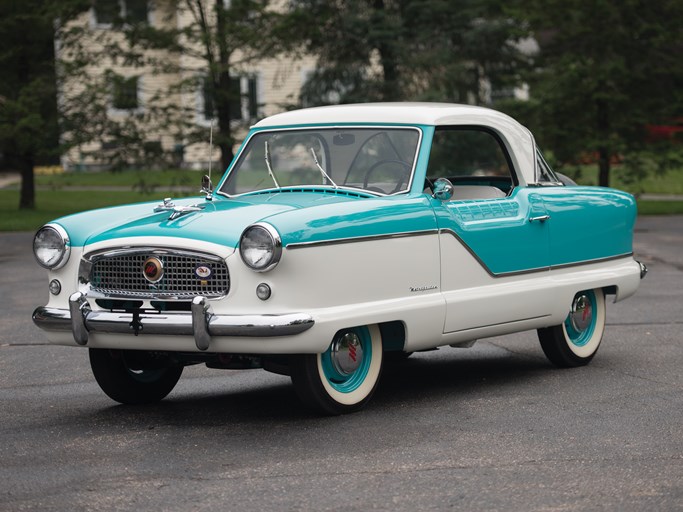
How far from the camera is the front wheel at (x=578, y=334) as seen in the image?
8.60 meters

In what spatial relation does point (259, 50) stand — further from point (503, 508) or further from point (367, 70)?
point (503, 508)

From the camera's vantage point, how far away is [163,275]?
6.74m

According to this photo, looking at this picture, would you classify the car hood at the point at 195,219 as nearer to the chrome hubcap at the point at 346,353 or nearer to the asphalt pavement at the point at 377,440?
the chrome hubcap at the point at 346,353

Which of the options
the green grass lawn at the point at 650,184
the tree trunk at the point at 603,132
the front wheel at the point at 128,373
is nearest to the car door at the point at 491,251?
the front wheel at the point at 128,373

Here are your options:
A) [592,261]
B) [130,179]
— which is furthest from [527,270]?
[130,179]

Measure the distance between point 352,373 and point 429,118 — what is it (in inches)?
69.1

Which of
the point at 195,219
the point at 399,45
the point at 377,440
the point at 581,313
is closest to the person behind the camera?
the point at 377,440

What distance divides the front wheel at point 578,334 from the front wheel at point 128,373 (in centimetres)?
257


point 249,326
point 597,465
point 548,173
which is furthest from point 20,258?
Result: point 597,465

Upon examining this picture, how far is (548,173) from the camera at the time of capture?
8.87 m

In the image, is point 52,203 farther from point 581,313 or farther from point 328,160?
point 328,160

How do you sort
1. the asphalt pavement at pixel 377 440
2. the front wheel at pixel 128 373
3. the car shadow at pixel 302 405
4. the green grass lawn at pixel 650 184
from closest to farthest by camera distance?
the asphalt pavement at pixel 377 440 < the car shadow at pixel 302 405 < the front wheel at pixel 128 373 < the green grass lawn at pixel 650 184

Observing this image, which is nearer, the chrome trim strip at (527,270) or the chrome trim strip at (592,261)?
the chrome trim strip at (527,270)

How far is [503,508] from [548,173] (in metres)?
4.17
